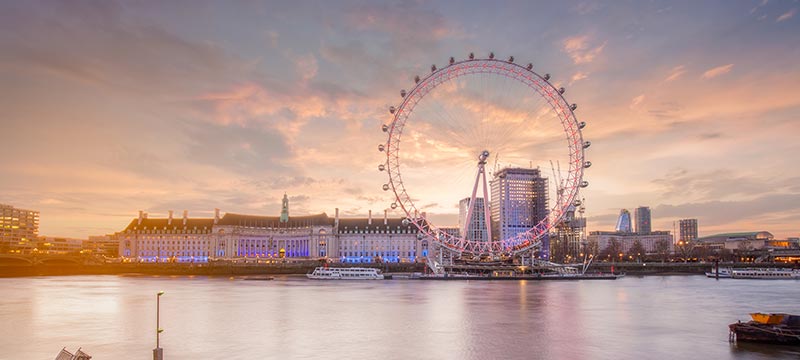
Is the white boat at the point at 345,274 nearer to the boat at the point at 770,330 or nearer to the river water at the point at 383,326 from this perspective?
the river water at the point at 383,326

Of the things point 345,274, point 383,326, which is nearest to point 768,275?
point 345,274

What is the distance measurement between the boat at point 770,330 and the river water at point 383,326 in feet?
4.10

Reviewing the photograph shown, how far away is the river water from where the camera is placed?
35125 mm

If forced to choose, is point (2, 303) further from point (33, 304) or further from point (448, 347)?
point (448, 347)

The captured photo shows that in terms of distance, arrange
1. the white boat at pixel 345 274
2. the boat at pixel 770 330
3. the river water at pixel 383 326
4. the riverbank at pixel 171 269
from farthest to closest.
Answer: the riverbank at pixel 171 269 → the white boat at pixel 345 274 → the boat at pixel 770 330 → the river water at pixel 383 326

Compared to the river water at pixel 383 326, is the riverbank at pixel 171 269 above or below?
below

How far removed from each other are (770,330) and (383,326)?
1037 inches

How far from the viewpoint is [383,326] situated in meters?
45.6

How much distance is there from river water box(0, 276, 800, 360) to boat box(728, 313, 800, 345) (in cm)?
125

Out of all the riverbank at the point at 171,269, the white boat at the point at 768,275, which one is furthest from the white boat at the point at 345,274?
the white boat at the point at 768,275

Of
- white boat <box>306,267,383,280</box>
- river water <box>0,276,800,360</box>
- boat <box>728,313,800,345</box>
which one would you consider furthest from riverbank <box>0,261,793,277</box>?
boat <box>728,313,800,345</box>

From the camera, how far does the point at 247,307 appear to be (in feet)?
196

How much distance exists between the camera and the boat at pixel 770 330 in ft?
121

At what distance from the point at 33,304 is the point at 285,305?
90.7 ft
